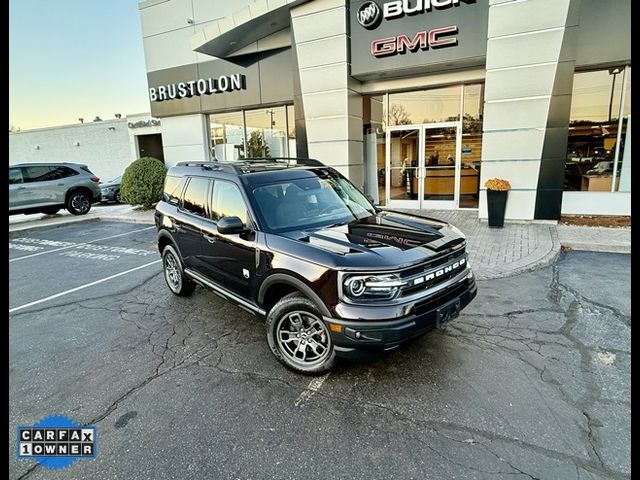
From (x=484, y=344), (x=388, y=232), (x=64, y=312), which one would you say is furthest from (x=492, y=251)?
(x=64, y=312)

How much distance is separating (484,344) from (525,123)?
7172 millimetres

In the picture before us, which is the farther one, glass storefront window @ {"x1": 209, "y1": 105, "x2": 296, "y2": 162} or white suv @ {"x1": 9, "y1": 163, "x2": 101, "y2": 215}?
glass storefront window @ {"x1": 209, "y1": 105, "x2": 296, "y2": 162}

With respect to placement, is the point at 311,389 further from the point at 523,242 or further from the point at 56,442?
the point at 523,242

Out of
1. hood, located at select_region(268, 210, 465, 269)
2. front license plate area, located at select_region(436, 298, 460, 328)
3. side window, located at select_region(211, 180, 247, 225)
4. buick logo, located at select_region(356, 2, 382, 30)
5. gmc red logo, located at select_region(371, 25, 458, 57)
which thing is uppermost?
buick logo, located at select_region(356, 2, 382, 30)

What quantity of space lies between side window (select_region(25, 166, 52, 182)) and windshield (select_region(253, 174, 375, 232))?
43.5 feet

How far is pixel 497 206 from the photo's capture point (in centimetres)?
905

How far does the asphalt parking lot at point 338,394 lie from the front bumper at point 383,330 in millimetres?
451

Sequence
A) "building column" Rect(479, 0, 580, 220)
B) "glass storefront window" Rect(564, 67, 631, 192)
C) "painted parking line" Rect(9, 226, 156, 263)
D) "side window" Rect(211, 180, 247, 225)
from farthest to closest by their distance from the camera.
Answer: "painted parking line" Rect(9, 226, 156, 263)
"glass storefront window" Rect(564, 67, 631, 192)
"building column" Rect(479, 0, 580, 220)
"side window" Rect(211, 180, 247, 225)

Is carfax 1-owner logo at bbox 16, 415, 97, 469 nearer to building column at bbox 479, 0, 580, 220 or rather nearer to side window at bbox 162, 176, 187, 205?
side window at bbox 162, 176, 187, 205

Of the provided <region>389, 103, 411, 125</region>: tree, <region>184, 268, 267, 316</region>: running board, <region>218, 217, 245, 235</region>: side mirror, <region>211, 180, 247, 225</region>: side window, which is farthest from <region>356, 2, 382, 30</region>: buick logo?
<region>218, 217, 245, 235</region>: side mirror

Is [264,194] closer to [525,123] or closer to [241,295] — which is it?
[241,295]

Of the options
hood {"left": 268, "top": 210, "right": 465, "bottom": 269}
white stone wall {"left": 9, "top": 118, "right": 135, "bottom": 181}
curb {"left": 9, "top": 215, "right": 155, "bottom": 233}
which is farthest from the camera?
white stone wall {"left": 9, "top": 118, "right": 135, "bottom": 181}

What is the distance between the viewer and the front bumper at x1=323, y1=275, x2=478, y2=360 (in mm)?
2943

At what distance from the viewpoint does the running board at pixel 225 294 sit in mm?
3916
